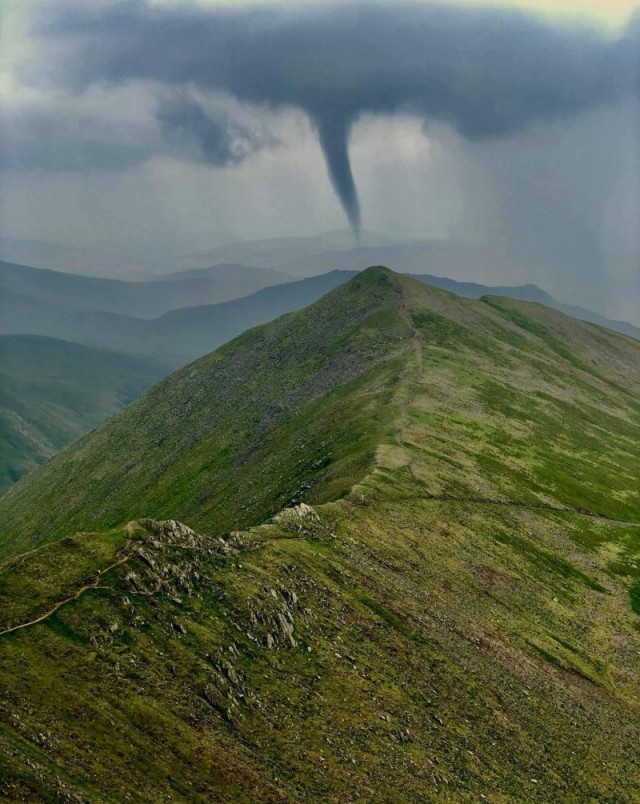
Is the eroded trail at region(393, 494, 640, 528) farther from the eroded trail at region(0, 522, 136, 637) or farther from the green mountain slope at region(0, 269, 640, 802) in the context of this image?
the eroded trail at region(0, 522, 136, 637)

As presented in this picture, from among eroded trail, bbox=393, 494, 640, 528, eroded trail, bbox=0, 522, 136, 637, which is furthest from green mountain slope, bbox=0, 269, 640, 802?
eroded trail, bbox=393, 494, 640, 528

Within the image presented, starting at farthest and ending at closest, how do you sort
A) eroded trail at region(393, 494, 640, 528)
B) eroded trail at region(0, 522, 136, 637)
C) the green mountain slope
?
eroded trail at region(393, 494, 640, 528) < eroded trail at region(0, 522, 136, 637) < the green mountain slope

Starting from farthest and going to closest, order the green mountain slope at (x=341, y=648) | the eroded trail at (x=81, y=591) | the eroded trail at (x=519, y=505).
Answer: the eroded trail at (x=519, y=505) < the eroded trail at (x=81, y=591) < the green mountain slope at (x=341, y=648)

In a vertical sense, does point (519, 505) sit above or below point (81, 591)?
below

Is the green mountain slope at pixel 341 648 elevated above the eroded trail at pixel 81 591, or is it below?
below

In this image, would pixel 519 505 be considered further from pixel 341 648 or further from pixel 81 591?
pixel 81 591

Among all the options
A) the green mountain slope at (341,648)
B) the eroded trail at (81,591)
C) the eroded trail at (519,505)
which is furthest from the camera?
the eroded trail at (519,505)

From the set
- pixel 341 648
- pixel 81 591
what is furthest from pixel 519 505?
pixel 81 591

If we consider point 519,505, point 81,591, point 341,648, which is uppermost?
point 81,591

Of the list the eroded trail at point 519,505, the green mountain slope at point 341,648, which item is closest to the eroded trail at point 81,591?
the green mountain slope at point 341,648

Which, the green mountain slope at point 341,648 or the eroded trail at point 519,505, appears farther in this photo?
the eroded trail at point 519,505

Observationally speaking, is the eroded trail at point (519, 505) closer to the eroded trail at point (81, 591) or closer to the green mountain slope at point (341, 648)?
→ the green mountain slope at point (341, 648)
